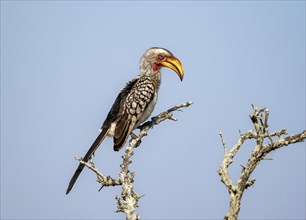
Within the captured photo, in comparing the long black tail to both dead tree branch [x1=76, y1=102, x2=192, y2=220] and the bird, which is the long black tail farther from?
dead tree branch [x1=76, y1=102, x2=192, y2=220]

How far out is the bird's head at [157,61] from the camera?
948cm

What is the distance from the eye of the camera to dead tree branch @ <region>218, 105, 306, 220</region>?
5004 mm

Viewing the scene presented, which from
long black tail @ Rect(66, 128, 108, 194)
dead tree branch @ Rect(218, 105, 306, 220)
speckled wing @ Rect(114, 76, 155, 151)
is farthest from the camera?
speckled wing @ Rect(114, 76, 155, 151)

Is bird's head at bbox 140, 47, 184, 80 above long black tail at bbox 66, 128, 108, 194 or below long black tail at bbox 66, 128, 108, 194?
above

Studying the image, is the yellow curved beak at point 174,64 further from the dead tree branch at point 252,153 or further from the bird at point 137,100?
Answer: the dead tree branch at point 252,153

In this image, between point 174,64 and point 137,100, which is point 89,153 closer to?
point 137,100

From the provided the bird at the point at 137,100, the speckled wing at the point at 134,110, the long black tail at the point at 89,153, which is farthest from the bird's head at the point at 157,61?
the long black tail at the point at 89,153

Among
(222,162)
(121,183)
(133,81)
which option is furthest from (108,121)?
(222,162)

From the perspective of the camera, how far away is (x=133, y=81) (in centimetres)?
916

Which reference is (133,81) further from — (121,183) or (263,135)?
(263,135)

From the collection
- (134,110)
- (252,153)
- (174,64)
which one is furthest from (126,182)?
(174,64)

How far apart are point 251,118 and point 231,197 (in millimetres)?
851

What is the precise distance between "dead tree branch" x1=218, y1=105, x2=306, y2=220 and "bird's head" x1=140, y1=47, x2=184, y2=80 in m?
4.29

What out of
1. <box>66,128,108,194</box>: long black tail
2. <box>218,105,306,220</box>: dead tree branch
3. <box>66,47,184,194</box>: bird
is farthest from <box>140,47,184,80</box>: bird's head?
<box>218,105,306,220</box>: dead tree branch
